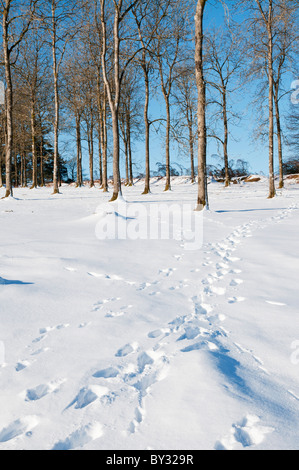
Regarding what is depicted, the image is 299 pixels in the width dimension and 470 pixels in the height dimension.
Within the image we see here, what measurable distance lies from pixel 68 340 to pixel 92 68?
→ 19.8 metres

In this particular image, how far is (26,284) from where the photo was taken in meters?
3.03

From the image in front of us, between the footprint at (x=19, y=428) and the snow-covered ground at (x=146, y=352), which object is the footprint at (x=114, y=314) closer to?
the snow-covered ground at (x=146, y=352)

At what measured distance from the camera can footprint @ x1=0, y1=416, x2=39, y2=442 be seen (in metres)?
1.34

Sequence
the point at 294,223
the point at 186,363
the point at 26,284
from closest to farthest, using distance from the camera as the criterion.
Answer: the point at 186,363 → the point at 26,284 → the point at 294,223

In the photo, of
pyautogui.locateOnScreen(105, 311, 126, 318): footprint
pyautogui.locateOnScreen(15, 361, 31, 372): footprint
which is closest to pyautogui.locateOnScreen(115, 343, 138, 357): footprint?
pyautogui.locateOnScreen(105, 311, 126, 318): footprint

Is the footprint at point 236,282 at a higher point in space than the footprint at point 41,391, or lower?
higher

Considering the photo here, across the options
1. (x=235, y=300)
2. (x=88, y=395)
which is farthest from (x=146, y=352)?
(x=235, y=300)

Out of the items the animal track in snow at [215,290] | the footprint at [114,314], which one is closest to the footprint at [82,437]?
the footprint at [114,314]

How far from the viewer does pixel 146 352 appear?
2.01 meters

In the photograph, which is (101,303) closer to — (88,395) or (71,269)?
(71,269)

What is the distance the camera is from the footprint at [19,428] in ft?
4.38

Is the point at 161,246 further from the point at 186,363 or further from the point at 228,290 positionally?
the point at 186,363

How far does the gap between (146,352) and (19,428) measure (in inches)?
34.9
